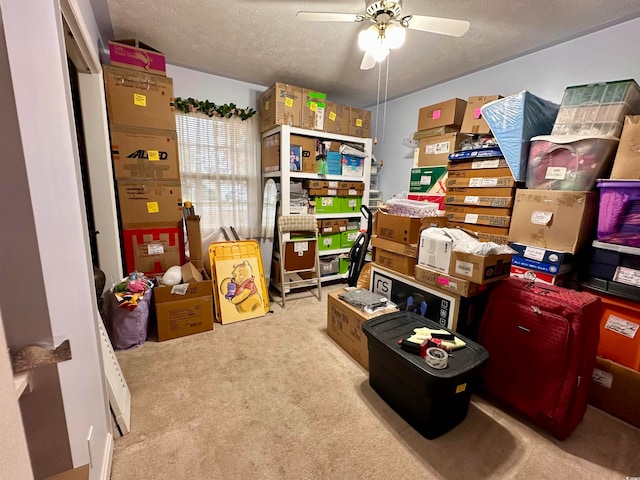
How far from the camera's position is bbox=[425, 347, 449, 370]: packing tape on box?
136 cm

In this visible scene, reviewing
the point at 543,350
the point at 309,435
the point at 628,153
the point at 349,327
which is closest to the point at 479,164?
the point at 628,153

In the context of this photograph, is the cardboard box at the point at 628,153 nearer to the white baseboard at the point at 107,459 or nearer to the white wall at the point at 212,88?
the white baseboard at the point at 107,459

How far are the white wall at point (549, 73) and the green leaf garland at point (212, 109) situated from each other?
205 cm

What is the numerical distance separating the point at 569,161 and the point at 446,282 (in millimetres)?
1164

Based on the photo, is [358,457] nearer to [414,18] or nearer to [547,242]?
[547,242]

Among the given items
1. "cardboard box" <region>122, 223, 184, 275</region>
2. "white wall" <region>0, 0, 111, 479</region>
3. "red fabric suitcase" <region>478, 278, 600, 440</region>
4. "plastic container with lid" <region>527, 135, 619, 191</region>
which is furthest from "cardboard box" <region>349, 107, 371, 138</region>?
"white wall" <region>0, 0, 111, 479</region>

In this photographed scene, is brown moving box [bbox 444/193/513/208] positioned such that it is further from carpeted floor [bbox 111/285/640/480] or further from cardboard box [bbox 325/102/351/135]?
cardboard box [bbox 325/102/351/135]

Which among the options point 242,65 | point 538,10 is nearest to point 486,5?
point 538,10

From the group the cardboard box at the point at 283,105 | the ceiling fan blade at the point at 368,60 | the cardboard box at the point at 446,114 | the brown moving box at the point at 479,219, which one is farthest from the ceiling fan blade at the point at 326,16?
the brown moving box at the point at 479,219

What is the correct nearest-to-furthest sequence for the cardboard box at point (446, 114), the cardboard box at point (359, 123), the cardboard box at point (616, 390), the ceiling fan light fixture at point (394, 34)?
the cardboard box at point (616, 390) → the ceiling fan light fixture at point (394, 34) → the cardboard box at point (446, 114) → the cardboard box at point (359, 123)

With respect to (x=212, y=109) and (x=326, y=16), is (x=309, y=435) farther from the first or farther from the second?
(x=212, y=109)

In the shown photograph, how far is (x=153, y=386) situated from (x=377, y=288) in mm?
1793

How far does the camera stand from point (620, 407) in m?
1.61

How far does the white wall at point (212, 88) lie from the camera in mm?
2934
